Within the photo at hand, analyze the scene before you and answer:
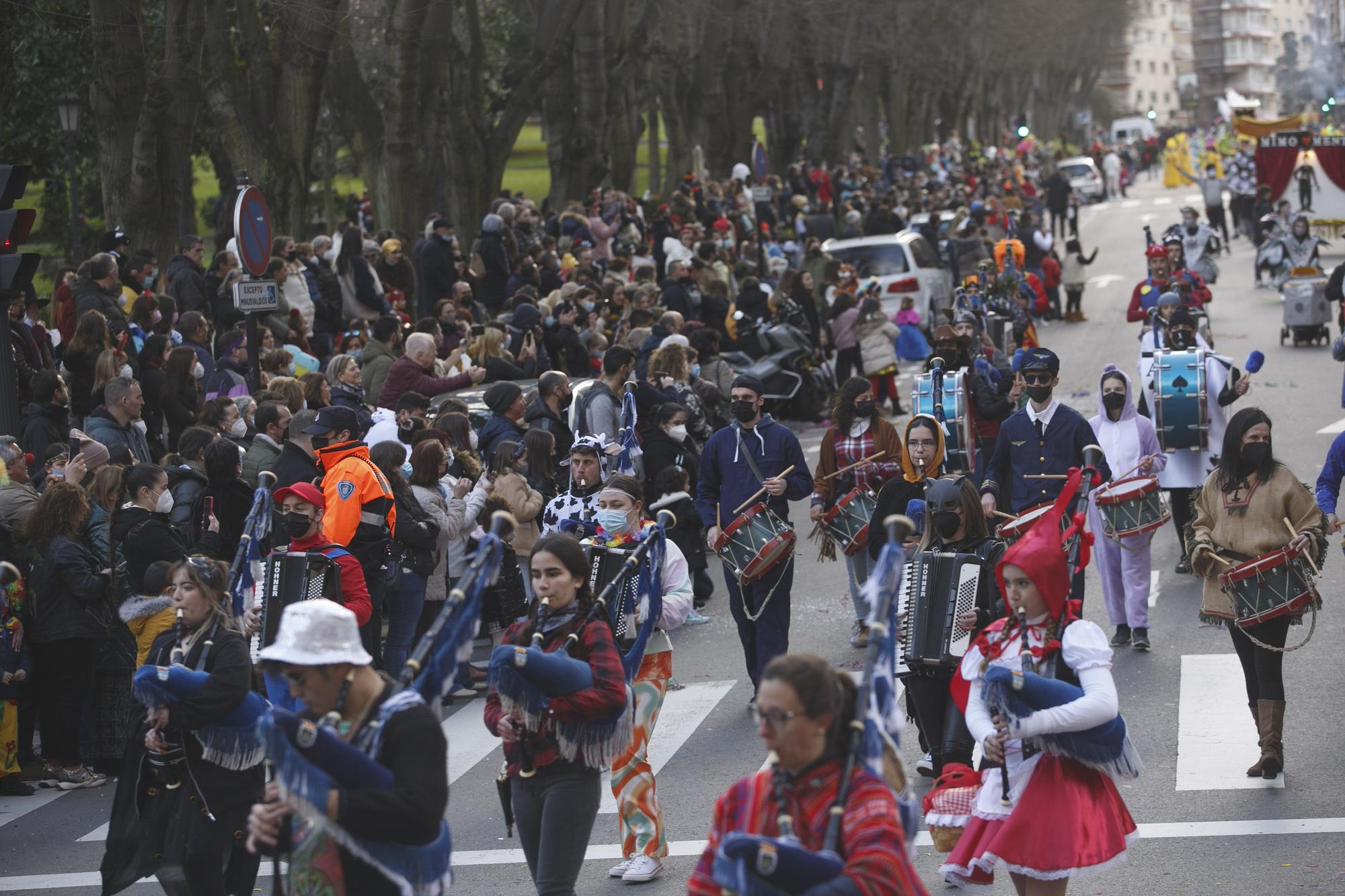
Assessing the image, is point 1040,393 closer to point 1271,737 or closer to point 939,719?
point 1271,737

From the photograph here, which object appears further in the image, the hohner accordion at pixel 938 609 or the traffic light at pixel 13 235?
the traffic light at pixel 13 235

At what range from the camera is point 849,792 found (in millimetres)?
4445

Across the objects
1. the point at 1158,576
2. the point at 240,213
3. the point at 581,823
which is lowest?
the point at 1158,576

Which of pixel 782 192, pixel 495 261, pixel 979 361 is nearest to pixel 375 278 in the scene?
pixel 495 261

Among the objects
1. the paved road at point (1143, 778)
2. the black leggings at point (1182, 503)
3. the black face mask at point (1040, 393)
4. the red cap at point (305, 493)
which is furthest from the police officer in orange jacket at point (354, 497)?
the black leggings at point (1182, 503)

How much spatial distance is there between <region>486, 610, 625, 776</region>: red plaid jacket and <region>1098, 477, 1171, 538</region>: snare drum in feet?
18.4

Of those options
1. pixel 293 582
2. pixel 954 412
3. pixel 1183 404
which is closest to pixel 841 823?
pixel 293 582

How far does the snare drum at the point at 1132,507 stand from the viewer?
11039 millimetres

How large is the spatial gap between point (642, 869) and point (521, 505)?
342 centimetres

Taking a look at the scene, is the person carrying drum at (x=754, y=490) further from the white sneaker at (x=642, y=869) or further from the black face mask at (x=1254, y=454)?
the black face mask at (x=1254, y=454)

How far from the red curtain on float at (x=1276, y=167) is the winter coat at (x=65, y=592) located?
115 feet

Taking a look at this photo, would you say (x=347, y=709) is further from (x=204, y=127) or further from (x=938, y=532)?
(x=204, y=127)

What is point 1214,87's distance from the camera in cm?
18375

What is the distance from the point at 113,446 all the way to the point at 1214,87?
18703 cm
